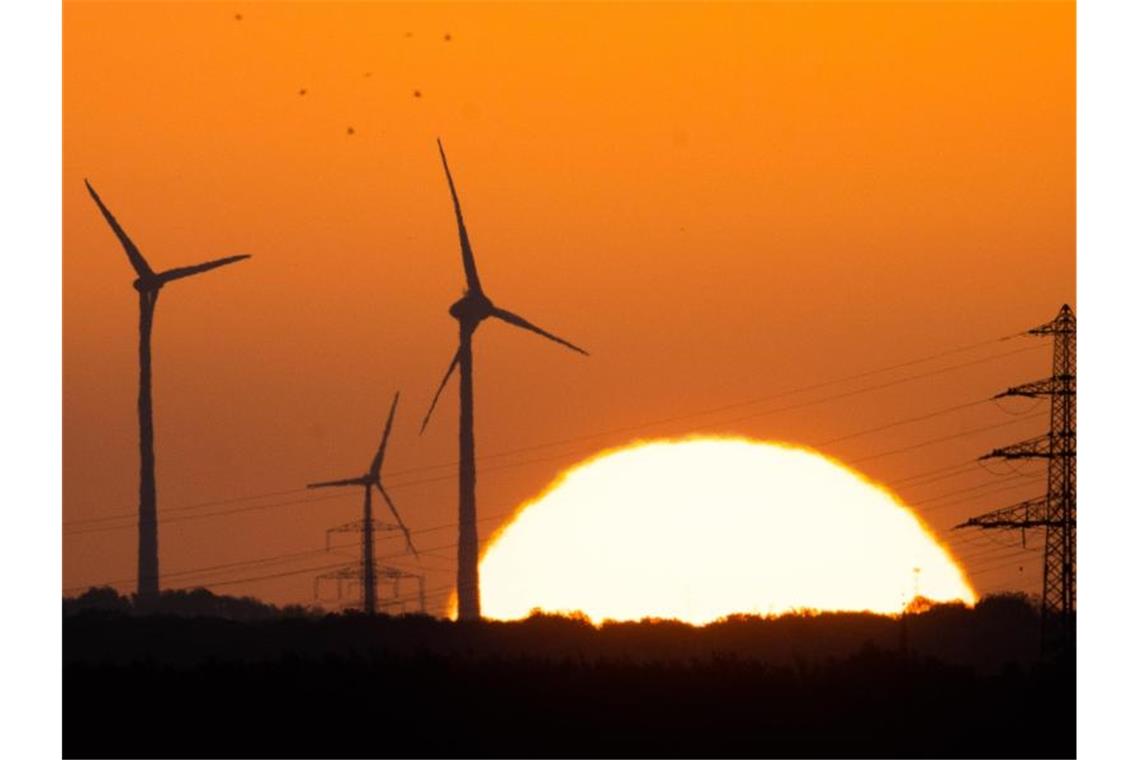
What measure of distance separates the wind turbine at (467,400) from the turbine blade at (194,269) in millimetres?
11036

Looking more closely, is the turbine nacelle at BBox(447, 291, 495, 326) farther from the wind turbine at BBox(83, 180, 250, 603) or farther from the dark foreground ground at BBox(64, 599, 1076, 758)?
the dark foreground ground at BBox(64, 599, 1076, 758)

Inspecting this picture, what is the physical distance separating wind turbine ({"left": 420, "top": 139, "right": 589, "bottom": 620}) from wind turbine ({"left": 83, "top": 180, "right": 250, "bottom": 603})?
42.6 ft

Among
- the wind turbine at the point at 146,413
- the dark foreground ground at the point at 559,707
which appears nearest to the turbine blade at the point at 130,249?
the wind turbine at the point at 146,413

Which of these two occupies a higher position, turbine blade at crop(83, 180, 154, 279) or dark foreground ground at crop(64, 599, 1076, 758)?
turbine blade at crop(83, 180, 154, 279)

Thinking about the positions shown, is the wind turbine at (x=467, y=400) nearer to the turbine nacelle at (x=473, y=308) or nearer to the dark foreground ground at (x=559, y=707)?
the turbine nacelle at (x=473, y=308)

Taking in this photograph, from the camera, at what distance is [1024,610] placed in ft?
403

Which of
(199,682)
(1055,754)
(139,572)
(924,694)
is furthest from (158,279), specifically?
(1055,754)

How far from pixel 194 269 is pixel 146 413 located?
7135mm

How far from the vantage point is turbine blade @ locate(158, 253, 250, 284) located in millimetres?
112625

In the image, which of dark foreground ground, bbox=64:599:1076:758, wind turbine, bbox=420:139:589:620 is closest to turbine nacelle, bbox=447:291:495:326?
wind turbine, bbox=420:139:589:620

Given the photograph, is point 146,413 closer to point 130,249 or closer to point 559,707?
point 130,249

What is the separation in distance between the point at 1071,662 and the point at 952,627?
40.7 m
